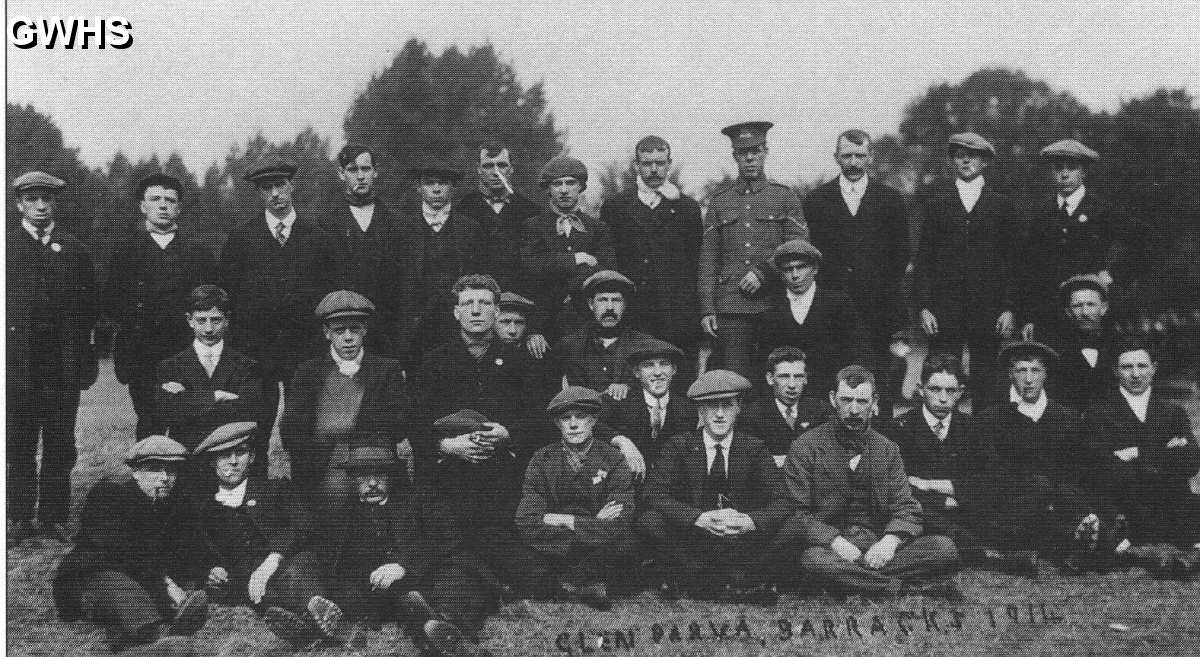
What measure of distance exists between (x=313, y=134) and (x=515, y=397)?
170 cm

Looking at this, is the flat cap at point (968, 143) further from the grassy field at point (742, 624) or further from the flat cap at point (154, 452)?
the flat cap at point (154, 452)

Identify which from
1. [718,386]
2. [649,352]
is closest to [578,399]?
[649,352]

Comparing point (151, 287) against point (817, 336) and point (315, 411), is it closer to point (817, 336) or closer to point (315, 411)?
point (315, 411)

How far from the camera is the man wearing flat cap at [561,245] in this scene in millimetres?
5230

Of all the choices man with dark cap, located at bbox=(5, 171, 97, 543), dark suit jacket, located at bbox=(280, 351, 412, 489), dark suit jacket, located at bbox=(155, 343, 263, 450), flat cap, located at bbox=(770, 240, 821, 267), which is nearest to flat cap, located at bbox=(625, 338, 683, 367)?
flat cap, located at bbox=(770, 240, 821, 267)

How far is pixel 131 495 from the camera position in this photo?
4949 mm

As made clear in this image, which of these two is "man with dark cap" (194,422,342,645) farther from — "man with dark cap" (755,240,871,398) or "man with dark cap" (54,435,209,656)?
"man with dark cap" (755,240,871,398)

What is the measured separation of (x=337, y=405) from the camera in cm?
499

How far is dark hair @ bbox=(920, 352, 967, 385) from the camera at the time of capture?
17.3ft

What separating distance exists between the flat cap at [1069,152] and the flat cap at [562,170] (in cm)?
246

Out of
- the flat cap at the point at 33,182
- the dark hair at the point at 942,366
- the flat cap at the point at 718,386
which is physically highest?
the flat cap at the point at 33,182

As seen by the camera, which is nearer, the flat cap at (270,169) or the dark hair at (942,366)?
the flat cap at (270,169)

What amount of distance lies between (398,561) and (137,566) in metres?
1.24

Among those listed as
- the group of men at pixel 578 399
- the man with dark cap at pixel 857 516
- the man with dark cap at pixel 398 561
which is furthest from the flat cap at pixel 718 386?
the man with dark cap at pixel 398 561
